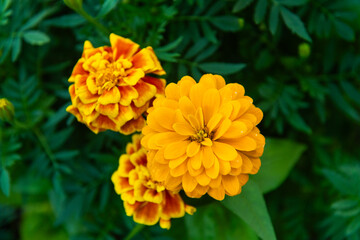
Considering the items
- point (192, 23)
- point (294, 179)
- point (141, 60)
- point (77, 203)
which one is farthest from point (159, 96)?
point (294, 179)

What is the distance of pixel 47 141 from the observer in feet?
3.38

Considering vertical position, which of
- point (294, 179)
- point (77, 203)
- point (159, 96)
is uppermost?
point (159, 96)

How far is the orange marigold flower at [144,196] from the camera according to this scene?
710 mm

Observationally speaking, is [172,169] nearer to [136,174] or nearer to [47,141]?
[136,174]

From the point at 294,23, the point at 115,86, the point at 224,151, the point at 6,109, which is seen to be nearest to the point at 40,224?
the point at 6,109

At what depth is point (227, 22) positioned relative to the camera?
917mm

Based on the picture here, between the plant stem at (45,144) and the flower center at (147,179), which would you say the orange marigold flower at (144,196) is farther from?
the plant stem at (45,144)

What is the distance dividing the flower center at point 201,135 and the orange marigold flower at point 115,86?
10cm

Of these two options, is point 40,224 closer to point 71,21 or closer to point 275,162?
point 71,21

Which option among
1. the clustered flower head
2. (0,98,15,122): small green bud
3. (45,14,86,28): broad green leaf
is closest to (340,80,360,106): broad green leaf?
the clustered flower head

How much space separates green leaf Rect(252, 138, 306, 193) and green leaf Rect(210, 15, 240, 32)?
28 centimetres

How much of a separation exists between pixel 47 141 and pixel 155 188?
0.45 meters

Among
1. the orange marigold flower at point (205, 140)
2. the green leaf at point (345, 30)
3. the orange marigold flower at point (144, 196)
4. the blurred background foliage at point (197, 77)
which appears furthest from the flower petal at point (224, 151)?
the green leaf at point (345, 30)

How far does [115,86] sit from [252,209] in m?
0.35
